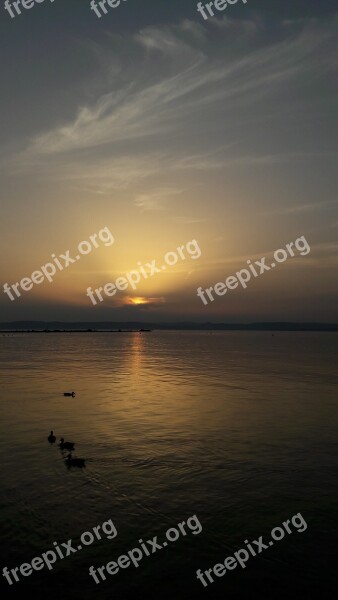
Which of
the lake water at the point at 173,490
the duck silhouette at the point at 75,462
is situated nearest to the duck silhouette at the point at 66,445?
the lake water at the point at 173,490

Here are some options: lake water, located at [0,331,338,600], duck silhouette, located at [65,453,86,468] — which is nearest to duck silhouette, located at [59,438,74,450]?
lake water, located at [0,331,338,600]

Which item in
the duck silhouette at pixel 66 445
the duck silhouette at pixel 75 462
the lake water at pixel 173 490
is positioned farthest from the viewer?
the duck silhouette at pixel 66 445

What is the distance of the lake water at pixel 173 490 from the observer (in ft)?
54.4

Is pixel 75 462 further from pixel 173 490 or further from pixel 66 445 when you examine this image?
pixel 173 490

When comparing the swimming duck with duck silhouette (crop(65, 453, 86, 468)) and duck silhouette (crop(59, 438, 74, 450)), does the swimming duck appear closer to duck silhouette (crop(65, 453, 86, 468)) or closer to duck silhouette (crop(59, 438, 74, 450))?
duck silhouette (crop(65, 453, 86, 468))

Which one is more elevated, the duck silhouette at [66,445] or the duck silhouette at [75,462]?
the duck silhouette at [66,445]

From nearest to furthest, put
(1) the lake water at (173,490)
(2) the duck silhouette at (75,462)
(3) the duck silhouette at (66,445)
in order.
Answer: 1. (1) the lake water at (173,490)
2. (2) the duck silhouette at (75,462)
3. (3) the duck silhouette at (66,445)

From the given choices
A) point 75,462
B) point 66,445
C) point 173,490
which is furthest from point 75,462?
point 173,490

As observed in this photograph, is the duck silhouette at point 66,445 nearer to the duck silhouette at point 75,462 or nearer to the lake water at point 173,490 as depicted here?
the lake water at point 173,490

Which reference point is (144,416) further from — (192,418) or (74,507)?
(74,507)

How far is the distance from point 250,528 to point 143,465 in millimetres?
9877

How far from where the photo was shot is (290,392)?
58969 millimetres

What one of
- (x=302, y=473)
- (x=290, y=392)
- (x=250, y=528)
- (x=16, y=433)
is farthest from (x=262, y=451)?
(x=290, y=392)

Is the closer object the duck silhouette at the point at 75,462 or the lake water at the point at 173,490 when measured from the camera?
the lake water at the point at 173,490
